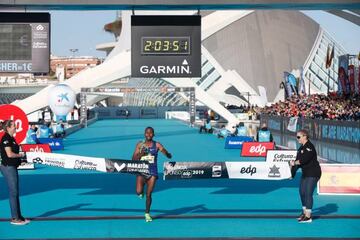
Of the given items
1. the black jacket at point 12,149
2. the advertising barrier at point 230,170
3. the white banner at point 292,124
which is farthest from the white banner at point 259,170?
the white banner at point 292,124

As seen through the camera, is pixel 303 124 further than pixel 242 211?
Yes

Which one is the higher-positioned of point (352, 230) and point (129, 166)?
point (129, 166)

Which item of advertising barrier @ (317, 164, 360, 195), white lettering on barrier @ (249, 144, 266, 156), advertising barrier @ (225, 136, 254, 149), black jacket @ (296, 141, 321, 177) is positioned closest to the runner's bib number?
black jacket @ (296, 141, 321, 177)

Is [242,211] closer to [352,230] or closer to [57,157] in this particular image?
[352,230]

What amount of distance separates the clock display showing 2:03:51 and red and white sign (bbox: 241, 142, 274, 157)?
14281 mm

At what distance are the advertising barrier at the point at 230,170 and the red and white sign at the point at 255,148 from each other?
539 inches

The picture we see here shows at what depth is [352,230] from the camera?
10.9 m

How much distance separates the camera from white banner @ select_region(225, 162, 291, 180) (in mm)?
13438

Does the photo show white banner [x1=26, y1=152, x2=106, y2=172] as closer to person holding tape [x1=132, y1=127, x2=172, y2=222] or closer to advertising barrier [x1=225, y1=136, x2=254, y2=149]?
person holding tape [x1=132, y1=127, x2=172, y2=222]

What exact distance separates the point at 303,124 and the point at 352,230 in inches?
873

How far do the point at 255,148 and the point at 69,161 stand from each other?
14536 millimetres

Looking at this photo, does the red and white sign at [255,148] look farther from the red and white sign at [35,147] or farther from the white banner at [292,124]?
the red and white sign at [35,147]

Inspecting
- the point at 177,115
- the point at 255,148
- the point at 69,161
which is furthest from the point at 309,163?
the point at 177,115

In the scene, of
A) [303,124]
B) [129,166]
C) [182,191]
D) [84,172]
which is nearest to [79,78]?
[303,124]
